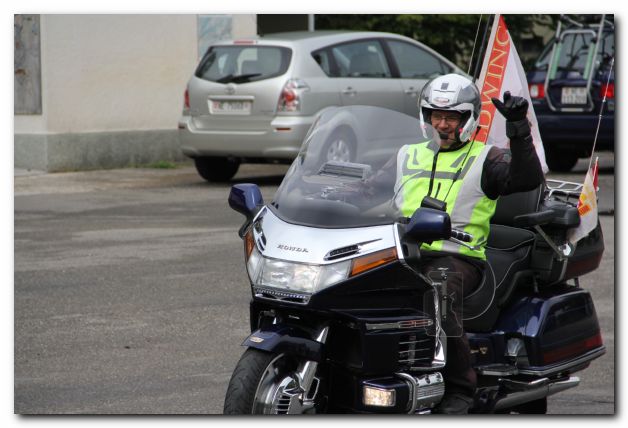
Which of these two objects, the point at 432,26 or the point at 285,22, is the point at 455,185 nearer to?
the point at 285,22

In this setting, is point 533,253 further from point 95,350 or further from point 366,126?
point 95,350

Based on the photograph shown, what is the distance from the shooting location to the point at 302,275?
15.3 ft

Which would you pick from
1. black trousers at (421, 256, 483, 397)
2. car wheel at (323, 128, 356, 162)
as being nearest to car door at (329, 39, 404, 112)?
car wheel at (323, 128, 356, 162)

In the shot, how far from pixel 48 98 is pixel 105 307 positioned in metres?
8.00

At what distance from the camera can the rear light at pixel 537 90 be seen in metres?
16.1

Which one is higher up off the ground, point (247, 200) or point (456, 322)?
point (247, 200)

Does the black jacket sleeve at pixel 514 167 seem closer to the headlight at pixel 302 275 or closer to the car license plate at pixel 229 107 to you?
the headlight at pixel 302 275

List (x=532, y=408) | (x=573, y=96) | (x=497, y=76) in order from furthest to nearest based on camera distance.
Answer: (x=573, y=96) → (x=497, y=76) → (x=532, y=408)

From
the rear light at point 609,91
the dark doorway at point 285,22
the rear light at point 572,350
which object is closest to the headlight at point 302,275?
the rear light at point 572,350

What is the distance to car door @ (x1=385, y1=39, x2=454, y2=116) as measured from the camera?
15125 mm

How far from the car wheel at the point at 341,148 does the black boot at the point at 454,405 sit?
98 cm

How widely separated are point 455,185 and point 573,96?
11.0 metres

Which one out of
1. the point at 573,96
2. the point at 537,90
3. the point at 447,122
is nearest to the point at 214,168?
the point at 537,90

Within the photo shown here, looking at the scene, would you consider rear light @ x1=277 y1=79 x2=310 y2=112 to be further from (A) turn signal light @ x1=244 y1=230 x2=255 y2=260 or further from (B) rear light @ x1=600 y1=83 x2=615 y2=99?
(A) turn signal light @ x1=244 y1=230 x2=255 y2=260
